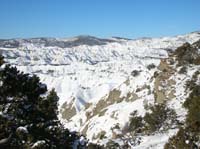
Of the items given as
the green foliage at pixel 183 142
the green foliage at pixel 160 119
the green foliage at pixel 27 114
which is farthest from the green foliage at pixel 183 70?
the green foliage at pixel 27 114

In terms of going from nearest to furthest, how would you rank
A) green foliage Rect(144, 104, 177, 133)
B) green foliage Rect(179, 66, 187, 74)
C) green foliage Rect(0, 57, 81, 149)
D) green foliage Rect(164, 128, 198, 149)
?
1. green foliage Rect(0, 57, 81, 149)
2. green foliage Rect(164, 128, 198, 149)
3. green foliage Rect(144, 104, 177, 133)
4. green foliage Rect(179, 66, 187, 74)

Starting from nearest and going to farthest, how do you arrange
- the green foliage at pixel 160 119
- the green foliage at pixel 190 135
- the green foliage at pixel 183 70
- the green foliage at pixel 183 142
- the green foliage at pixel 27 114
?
1. the green foliage at pixel 27 114
2. the green foliage at pixel 183 142
3. the green foliage at pixel 190 135
4. the green foliage at pixel 160 119
5. the green foliage at pixel 183 70

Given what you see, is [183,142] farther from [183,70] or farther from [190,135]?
[183,70]

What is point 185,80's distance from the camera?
1447 inches

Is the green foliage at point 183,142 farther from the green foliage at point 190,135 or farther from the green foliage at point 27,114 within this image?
the green foliage at point 27,114

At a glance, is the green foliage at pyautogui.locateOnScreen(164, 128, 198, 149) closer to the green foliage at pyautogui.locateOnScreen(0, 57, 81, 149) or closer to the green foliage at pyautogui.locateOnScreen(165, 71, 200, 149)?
the green foliage at pyautogui.locateOnScreen(165, 71, 200, 149)

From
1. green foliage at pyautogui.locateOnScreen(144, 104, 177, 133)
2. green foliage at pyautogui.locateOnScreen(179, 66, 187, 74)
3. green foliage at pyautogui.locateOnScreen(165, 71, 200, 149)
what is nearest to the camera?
green foliage at pyautogui.locateOnScreen(165, 71, 200, 149)

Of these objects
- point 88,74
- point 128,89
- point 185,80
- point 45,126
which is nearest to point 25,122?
point 45,126

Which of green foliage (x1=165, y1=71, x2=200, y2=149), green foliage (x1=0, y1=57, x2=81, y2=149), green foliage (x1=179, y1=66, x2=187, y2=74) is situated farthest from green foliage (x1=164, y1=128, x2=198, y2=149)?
green foliage (x1=179, y1=66, x2=187, y2=74)

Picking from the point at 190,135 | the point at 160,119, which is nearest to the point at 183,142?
the point at 190,135

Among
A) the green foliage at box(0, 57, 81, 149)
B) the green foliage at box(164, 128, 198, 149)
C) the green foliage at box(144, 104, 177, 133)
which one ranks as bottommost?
the green foliage at box(144, 104, 177, 133)

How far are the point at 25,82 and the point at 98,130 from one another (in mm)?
33629

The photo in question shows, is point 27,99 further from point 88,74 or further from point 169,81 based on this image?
point 88,74

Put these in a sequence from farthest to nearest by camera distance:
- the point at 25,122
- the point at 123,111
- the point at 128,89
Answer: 1. the point at 128,89
2. the point at 123,111
3. the point at 25,122
